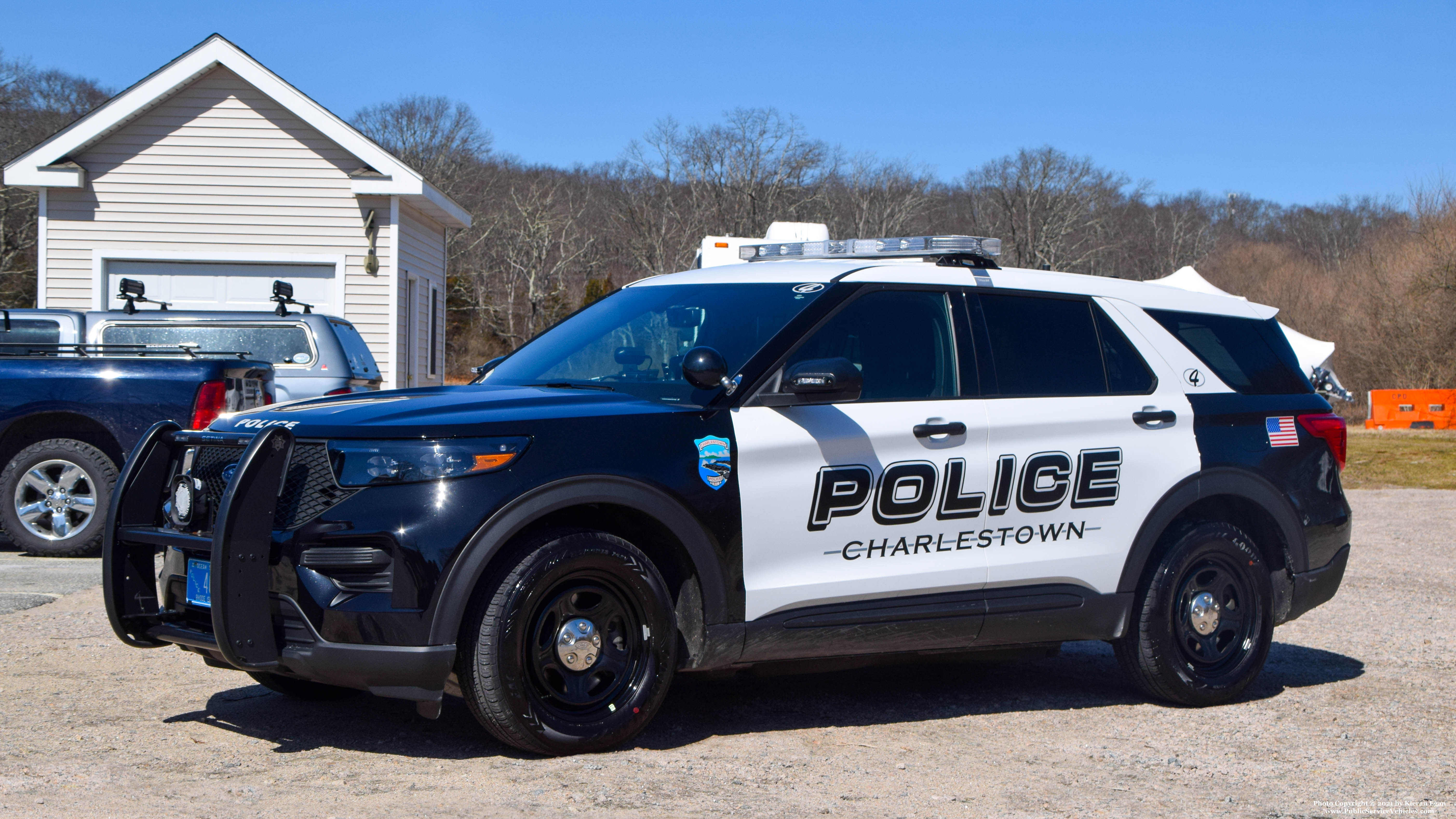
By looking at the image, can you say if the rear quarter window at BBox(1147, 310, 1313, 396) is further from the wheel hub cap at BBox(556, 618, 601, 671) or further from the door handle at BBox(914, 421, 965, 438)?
the wheel hub cap at BBox(556, 618, 601, 671)

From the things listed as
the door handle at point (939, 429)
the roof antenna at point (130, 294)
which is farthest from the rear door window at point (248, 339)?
the door handle at point (939, 429)

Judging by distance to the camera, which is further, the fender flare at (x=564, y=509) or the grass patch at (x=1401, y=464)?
the grass patch at (x=1401, y=464)

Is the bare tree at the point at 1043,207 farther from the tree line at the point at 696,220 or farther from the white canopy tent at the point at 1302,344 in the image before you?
the white canopy tent at the point at 1302,344

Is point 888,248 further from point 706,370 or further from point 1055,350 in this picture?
point 706,370

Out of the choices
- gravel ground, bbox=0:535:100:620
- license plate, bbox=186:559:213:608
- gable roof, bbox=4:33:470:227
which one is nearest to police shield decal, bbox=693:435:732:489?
license plate, bbox=186:559:213:608

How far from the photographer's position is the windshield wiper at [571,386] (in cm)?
507

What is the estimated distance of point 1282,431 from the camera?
19.7 feet

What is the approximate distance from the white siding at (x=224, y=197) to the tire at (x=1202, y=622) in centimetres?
1425

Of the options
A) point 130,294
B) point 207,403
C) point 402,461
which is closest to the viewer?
point 402,461

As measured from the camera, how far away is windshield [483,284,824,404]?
5.03 meters

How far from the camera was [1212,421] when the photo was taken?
19.0 ft

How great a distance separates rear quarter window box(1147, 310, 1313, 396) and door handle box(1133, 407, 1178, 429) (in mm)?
406

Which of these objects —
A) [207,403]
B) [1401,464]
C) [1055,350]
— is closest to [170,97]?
[207,403]

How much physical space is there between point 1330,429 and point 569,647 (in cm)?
382
